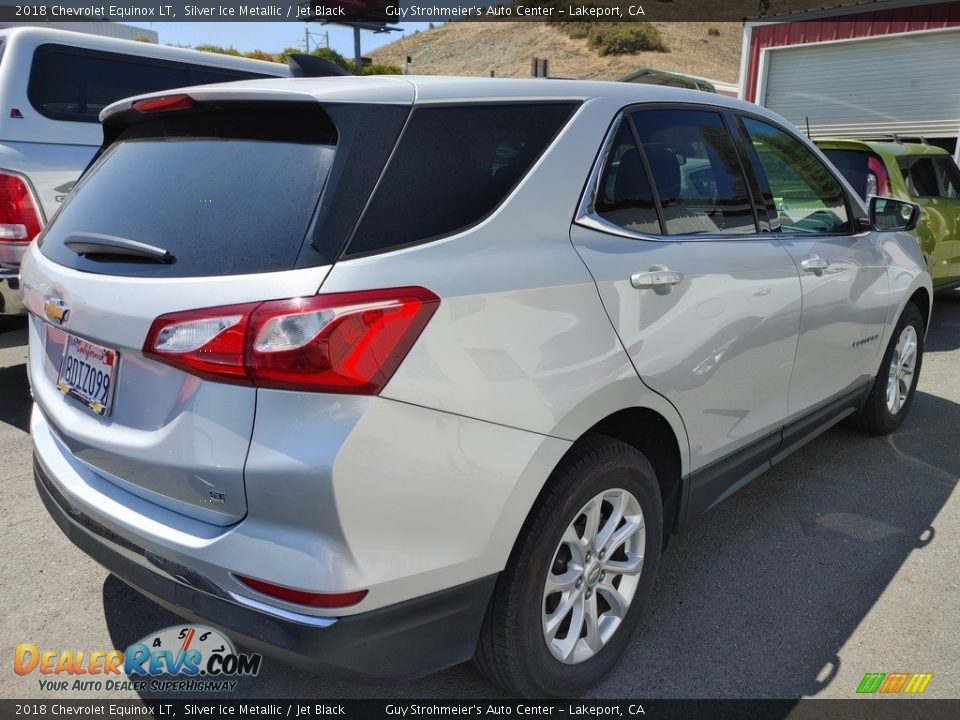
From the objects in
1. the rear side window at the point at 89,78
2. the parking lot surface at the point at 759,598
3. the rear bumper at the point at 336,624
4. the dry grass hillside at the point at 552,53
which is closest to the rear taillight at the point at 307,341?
the rear bumper at the point at 336,624

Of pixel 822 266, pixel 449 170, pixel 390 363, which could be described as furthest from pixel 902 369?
pixel 390 363

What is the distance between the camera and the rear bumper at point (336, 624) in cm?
163

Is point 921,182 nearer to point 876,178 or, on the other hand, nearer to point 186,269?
point 876,178

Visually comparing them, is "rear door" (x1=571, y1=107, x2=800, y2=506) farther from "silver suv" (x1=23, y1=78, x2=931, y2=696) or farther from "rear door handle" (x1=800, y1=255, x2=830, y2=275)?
"rear door handle" (x1=800, y1=255, x2=830, y2=275)

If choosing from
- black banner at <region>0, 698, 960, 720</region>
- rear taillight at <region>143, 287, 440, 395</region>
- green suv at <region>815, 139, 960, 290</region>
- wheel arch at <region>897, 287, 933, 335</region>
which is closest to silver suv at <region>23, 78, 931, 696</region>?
rear taillight at <region>143, 287, 440, 395</region>

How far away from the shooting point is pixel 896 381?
428 centimetres

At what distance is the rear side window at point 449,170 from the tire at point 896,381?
9.57ft

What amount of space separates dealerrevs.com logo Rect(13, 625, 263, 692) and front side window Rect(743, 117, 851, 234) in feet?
8.67

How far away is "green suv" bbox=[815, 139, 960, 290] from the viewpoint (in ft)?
20.7

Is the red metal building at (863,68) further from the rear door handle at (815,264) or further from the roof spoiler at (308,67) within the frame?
the roof spoiler at (308,67)

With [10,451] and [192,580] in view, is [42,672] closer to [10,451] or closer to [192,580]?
[192,580]

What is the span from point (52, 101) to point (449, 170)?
13.8 feet

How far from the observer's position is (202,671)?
93.7 inches

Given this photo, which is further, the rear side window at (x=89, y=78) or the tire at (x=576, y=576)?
the rear side window at (x=89, y=78)
